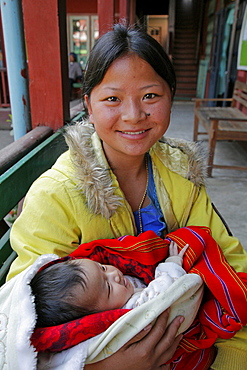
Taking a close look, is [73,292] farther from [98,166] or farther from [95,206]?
[98,166]

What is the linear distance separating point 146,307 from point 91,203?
1.42ft

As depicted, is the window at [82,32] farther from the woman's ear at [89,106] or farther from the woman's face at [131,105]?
the woman's face at [131,105]

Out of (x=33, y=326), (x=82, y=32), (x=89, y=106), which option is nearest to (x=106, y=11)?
(x=89, y=106)

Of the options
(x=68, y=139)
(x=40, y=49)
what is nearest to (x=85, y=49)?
(x=40, y=49)

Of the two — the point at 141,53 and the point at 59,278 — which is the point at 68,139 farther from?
the point at 59,278

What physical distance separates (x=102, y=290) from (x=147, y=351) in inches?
8.7

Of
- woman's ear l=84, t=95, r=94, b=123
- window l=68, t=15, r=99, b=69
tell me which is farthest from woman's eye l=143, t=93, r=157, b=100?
window l=68, t=15, r=99, b=69

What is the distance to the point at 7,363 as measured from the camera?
0.84 metres

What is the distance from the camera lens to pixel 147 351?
925 mm

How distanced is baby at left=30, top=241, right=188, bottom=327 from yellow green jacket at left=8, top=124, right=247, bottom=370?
144 millimetres

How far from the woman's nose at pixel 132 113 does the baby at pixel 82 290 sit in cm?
53

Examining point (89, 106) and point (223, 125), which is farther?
point (223, 125)

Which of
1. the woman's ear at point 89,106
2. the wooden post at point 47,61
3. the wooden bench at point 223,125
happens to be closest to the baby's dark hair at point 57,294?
the woman's ear at point 89,106

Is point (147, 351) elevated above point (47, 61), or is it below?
below
